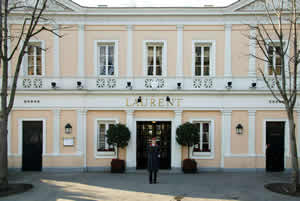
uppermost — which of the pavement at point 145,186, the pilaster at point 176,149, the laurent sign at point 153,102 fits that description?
the laurent sign at point 153,102

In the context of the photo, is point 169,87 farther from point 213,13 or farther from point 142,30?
point 213,13

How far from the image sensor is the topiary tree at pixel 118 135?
11578 mm

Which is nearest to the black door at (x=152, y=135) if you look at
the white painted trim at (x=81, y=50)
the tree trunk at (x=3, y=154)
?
the white painted trim at (x=81, y=50)

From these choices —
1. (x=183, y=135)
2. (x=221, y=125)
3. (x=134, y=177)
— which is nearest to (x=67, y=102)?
(x=134, y=177)

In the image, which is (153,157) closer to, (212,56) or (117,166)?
(117,166)

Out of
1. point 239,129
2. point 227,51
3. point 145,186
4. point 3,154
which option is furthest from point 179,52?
point 3,154

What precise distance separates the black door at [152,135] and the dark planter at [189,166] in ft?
3.10

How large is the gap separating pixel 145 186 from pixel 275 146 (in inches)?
266

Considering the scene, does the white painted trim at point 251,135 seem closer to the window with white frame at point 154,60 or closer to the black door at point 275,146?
the black door at point 275,146

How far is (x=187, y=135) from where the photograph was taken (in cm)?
1147

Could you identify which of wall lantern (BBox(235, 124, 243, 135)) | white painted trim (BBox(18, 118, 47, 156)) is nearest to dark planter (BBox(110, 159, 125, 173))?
white painted trim (BBox(18, 118, 47, 156))

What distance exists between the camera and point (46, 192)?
29.2 feet

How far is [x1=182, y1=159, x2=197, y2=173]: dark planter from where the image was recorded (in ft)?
38.5

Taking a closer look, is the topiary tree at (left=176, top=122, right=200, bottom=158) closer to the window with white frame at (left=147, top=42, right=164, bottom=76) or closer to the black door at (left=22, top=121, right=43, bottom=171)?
the window with white frame at (left=147, top=42, right=164, bottom=76)
